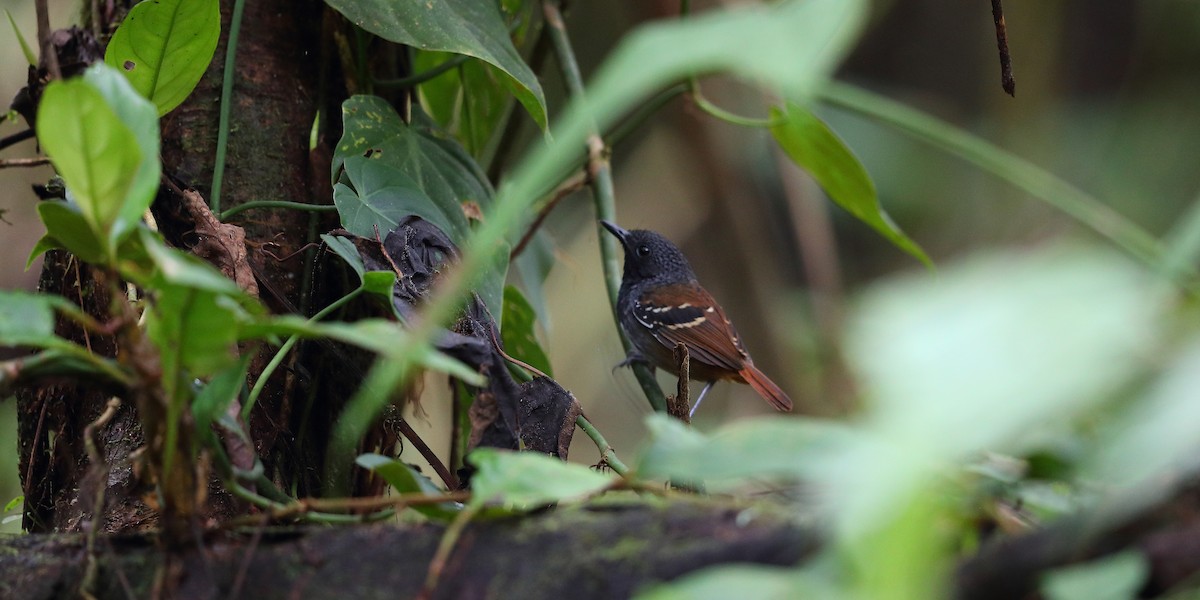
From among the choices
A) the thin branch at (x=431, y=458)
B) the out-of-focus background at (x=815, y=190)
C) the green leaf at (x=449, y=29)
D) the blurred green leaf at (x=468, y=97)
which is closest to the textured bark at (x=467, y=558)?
the thin branch at (x=431, y=458)

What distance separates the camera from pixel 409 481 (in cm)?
102

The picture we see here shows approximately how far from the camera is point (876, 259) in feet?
21.9

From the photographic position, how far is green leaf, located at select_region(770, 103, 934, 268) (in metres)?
1.60

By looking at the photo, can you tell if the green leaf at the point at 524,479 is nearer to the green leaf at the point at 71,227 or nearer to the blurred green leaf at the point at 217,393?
the blurred green leaf at the point at 217,393

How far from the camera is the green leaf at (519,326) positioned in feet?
7.06

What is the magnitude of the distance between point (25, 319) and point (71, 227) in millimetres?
191

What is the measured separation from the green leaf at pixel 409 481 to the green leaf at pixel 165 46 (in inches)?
27.9

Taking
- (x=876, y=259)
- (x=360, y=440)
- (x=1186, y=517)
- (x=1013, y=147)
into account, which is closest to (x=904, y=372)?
(x=1186, y=517)

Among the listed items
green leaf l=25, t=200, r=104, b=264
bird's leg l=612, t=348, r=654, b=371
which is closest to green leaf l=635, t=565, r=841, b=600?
green leaf l=25, t=200, r=104, b=264

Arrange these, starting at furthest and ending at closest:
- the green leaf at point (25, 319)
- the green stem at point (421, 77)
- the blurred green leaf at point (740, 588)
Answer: the green stem at point (421, 77) < the green leaf at point (25, 319) < the blurred green leaf at point (740, 588)

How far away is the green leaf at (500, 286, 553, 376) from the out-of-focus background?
166 cm

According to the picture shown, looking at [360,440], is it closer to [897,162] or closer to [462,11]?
[462,11]

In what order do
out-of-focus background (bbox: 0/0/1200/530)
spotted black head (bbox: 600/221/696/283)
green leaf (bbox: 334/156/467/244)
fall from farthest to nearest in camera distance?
out-of-focus background (bbox: 0/0/1200/530)
spotted black head (bbox: 600/221/696/283)
green leaf (bbox: 334/156/467/244)

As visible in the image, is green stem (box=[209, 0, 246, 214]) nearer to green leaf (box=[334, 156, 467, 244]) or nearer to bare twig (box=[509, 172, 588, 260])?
green leaf (box=[334, 156, 467, 244])
